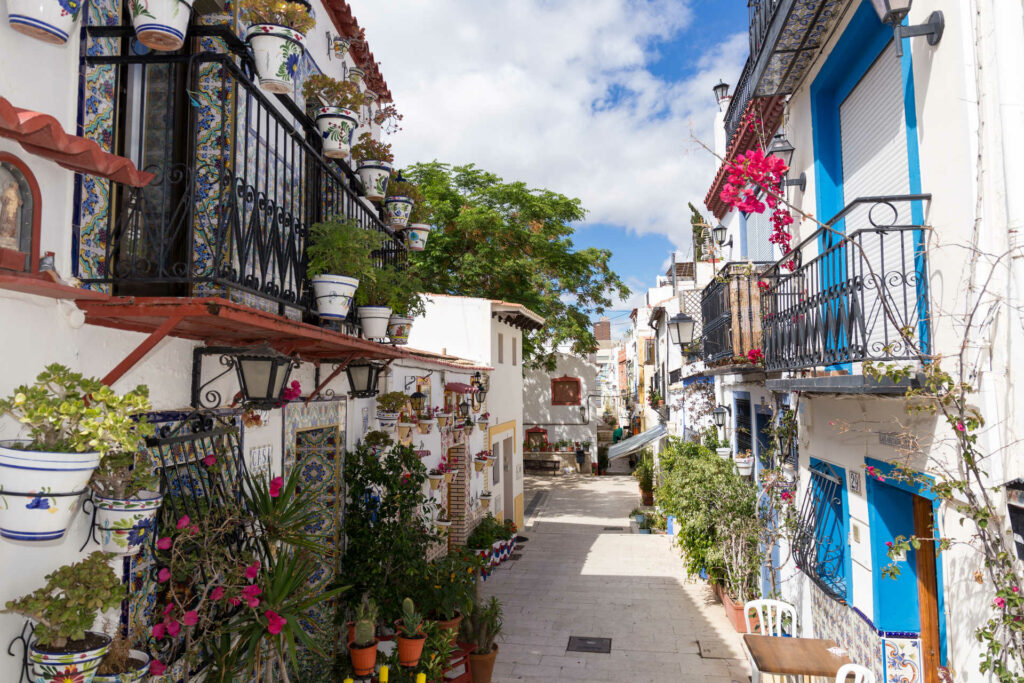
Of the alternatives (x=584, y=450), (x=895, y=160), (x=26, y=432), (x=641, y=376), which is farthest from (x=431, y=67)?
(x=641, y=376)

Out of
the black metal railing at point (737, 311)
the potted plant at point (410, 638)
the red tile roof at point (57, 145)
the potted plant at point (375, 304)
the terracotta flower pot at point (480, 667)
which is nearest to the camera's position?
the red tile roof at point (57, 145)

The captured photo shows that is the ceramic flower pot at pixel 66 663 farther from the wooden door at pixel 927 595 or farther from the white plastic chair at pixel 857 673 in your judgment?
the wooden door at pixel 927 595

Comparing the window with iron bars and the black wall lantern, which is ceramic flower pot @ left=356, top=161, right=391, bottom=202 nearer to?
the black wall lantern

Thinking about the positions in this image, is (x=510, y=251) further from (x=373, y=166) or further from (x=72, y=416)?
(x=72, y=416)

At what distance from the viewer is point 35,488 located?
2461 mm

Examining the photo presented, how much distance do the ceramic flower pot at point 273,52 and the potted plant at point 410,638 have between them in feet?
16.8

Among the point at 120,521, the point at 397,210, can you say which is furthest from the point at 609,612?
the point at 120,521

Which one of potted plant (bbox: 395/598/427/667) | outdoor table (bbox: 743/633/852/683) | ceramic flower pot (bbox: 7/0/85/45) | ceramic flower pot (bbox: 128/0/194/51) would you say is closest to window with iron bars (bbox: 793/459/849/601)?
outdoor table (bbox: 743/633/852/683)

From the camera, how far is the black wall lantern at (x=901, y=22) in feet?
13.6

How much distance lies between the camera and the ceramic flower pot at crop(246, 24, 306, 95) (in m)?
4.17

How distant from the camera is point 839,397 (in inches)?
237

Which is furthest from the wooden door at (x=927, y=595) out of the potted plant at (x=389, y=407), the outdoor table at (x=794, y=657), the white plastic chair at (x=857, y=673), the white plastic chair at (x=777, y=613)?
the potted plant at (x=389, y=407)

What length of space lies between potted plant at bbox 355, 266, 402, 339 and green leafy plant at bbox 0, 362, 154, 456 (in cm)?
363

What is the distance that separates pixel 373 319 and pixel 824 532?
544 centimetres
